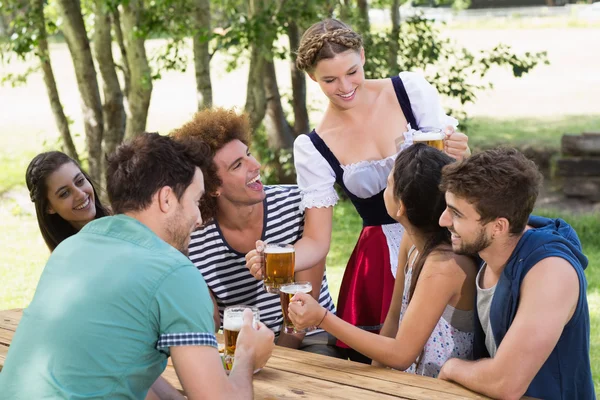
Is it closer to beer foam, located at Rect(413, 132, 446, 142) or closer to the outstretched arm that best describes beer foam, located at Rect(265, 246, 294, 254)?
the outstretched arm

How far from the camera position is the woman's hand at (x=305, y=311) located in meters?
3.00

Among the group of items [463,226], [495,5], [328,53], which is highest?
[328,53]

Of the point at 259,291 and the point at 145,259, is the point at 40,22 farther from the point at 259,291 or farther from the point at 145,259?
the point at 145,259

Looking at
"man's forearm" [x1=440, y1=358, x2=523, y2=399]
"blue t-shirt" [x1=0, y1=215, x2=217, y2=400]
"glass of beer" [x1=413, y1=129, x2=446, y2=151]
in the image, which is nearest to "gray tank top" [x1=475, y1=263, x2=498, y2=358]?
"man's forearm" [x1=440, y1=358, x2=523, y2=399]

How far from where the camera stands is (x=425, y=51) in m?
8.80

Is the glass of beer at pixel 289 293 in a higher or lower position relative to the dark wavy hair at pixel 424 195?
lower

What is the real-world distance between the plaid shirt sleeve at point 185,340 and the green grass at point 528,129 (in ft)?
30.4

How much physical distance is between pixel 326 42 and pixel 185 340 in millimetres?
1687

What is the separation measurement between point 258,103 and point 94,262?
7248 mm

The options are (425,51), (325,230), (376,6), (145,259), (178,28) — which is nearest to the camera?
(145,259)

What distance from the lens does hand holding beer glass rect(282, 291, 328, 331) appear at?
118 inches

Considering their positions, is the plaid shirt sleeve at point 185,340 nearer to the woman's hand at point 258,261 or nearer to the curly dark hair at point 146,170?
the curly dark hair at point 146,170

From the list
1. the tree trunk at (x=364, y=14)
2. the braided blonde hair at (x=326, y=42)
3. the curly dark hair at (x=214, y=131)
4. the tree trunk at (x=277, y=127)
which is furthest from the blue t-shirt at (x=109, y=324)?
the tree trunk at (x=277, y=127)

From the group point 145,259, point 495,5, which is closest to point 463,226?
point 145,259
